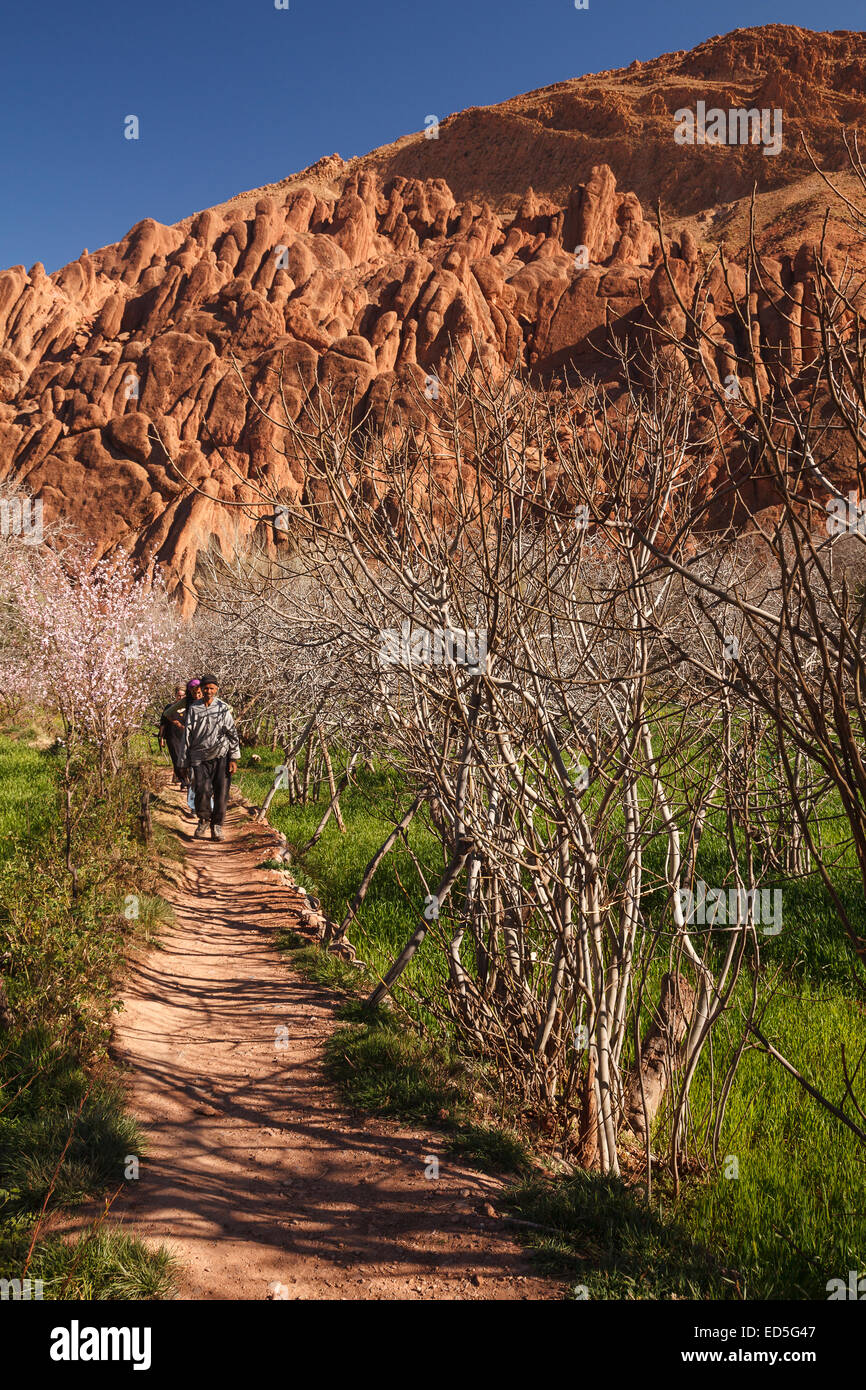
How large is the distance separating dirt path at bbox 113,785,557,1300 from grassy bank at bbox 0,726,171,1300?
0.17 metres

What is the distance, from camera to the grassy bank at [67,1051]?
2.48 m

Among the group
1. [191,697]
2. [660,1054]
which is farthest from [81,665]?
[660,1054]

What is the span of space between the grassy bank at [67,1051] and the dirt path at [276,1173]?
0.56ft

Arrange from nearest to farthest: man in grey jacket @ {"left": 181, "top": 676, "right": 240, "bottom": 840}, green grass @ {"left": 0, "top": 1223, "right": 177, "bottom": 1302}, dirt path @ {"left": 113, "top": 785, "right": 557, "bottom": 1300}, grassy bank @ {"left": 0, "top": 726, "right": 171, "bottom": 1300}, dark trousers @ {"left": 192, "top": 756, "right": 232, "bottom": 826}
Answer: green grass @ {"left": 0, "top": 1223, "right": 177, "bottom": 1302} → grassy bank @ {"left": 0, "top": 726, "right": 171, "bottom": 1300} → dirt path @ {"left": 113, "top": 785, "right": 557, "bottom": 1300} → man in grey jacket @ {"left": 181, "top": 676, "right": 240, "bottom": 840} → dark trousers @ {"left": 192, "top": 756, "right": 232, "bottom": 826}

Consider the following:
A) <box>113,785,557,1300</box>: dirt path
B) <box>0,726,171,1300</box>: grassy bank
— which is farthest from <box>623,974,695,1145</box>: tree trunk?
<box>0,726,171,1300</box>: grassy bank

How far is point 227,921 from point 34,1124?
383cm

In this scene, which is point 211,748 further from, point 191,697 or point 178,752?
point 178,752

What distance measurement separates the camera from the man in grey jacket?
9.64m

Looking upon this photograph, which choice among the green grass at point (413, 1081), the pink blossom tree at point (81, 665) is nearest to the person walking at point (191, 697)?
the pink blossom tree at point (81, 665)

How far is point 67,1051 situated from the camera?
12.4ft

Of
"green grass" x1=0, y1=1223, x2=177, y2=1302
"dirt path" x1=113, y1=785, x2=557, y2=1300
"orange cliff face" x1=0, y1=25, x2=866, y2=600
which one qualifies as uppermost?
"orange cliff face" x1=0, y1=25, x2=866, y2=600

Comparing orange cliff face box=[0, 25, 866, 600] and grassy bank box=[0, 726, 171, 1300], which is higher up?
orange cliff face box=[0, 25, 866, 600]

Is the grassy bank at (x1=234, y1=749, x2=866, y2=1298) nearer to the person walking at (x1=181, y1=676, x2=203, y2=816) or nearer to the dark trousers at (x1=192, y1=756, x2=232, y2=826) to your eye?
the dark trousers at (x1=192, y1=756, x2=232, y2=826)

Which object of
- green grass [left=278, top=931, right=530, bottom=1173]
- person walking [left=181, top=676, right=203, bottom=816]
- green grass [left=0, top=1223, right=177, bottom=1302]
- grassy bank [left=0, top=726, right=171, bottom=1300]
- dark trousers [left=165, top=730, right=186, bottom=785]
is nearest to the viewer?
green grass [left=0, top=1223, right=177, bottom=1302]
